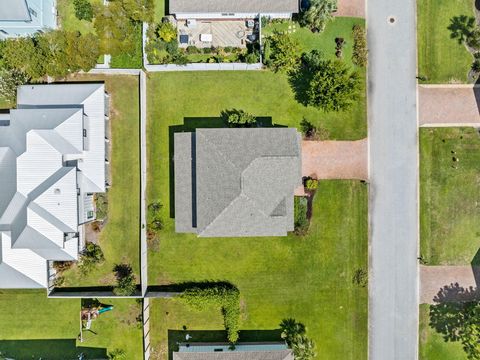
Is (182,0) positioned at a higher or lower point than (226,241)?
higher

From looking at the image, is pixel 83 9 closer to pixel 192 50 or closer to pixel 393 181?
pixel 192 50

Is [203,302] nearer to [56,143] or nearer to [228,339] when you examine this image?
[228,339]

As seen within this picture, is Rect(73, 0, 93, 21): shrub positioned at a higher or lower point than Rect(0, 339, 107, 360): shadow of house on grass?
higher

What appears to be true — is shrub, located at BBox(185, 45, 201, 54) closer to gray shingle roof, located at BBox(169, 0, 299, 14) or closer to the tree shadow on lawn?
gray shingle roof, located at BBox(169, 0, 299, 14)

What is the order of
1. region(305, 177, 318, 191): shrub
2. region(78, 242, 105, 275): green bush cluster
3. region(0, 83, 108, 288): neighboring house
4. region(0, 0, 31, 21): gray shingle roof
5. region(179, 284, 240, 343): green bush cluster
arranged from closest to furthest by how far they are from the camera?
1. region(0, 0, 31, 21): gray shingle roof
2. region(0, 83, 108, 288): neighboring house
3. region(179, 284, 240, 343): green bush cluster
4. region(78, 242, 105, 275): green bush cluster
5. region(305, 177, 318, 191): shrub

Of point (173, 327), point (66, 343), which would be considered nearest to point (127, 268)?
point (173, 327)

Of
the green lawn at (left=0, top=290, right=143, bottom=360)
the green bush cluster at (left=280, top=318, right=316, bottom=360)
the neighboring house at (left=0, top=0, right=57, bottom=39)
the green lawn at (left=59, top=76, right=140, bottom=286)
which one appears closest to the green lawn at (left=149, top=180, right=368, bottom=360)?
the green bush cluster at (left=280, top=318, right=316, bottom=360)
